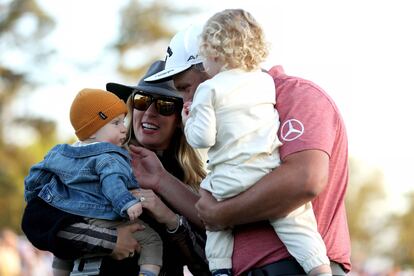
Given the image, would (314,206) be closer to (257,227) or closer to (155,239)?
(257,227)

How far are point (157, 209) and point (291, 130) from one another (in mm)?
1084

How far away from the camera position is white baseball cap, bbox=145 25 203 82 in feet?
16.3

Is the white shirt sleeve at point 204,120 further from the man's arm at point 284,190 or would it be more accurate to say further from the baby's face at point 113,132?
the baby's face at point 113,132

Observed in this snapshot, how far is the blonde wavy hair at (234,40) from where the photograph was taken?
416cm

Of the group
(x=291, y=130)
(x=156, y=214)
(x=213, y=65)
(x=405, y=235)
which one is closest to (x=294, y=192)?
(x=291, y=130)

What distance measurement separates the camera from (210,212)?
167 inches

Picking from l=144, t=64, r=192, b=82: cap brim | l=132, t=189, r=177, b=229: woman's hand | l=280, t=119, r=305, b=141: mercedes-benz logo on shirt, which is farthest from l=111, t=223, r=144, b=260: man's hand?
l=280, t=119, r=305, b=141: mercedes-benz logo on shirt

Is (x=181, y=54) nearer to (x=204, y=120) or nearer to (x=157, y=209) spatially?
(x=157, y=209)

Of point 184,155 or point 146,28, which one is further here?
point 146,28

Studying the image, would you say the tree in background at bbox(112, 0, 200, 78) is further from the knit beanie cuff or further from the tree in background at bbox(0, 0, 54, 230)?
the knit beanie cuff

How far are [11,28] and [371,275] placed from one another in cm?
1521

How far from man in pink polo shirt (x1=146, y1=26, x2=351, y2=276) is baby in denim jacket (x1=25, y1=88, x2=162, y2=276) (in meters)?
0.55

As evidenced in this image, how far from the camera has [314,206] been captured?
13.7 ft

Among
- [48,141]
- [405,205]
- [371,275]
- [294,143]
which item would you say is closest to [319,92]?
[294,143]
